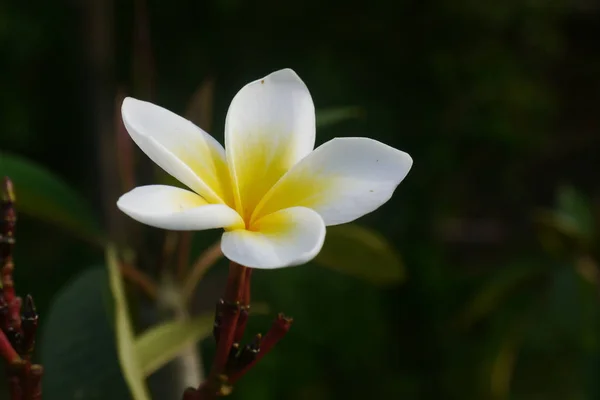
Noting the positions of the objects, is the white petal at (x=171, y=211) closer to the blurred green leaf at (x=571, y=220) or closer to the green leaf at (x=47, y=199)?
the green leaf at (x=47, y=199)

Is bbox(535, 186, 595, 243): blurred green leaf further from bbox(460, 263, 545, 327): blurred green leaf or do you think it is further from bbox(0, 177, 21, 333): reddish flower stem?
bbox(0, 177, 21, 333): reddish flower stem

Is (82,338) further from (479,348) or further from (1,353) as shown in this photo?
(479,348)

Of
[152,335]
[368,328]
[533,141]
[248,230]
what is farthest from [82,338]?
[533,141]

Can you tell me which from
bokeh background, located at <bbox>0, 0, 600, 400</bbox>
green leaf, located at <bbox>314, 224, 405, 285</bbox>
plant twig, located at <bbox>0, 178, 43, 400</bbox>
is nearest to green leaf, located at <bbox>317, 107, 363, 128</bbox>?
A: green leaf, located at <bbox>314, 224, 405, 285</bbox>

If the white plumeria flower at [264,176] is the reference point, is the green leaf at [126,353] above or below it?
below

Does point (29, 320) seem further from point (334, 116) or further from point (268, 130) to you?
point (334, 116)

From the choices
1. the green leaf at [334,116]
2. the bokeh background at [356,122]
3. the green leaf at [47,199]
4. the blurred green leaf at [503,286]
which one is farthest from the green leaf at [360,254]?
the bokeh background at [356,122]
